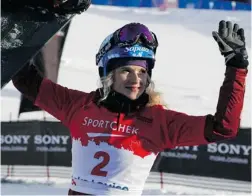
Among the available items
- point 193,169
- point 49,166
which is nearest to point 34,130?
point 49,166

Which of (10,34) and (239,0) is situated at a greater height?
(10,34)

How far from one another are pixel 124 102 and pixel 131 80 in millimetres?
144

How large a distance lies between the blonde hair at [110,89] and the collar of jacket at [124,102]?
20 mm

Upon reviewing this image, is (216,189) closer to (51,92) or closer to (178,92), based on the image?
(51,92)

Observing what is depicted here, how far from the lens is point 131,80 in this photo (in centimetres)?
283

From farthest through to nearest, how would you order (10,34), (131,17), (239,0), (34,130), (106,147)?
(131,17) < (239,0) < (34,130) < (106,147) < (10,34)

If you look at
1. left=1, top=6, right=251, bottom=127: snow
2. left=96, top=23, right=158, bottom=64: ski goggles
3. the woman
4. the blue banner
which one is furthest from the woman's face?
the blue banner

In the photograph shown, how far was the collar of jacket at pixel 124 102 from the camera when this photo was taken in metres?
2.90

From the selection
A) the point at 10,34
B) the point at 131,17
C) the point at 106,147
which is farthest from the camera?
the point at 131,17

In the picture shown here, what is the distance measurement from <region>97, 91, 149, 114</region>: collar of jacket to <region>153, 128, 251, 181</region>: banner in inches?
249

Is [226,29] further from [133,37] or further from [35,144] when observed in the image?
[35,144]

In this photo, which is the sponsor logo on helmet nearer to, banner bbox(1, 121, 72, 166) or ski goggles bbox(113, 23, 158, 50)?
ski goggles bbox(113, 23, 158, 50)

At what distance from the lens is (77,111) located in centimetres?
306

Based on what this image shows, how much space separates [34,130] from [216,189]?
339cm
